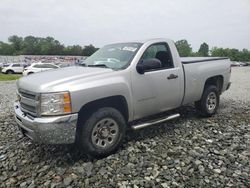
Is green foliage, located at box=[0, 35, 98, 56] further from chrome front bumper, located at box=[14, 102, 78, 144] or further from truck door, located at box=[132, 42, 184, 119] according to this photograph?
chrome front bumper, located at box=[14, 102, 78, 144]

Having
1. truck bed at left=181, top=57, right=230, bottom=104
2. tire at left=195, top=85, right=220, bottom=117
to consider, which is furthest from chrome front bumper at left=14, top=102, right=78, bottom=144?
tire at left=195, top=85, right=220, bottom=117

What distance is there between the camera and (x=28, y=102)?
366 cm

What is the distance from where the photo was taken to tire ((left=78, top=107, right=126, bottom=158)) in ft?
12.1

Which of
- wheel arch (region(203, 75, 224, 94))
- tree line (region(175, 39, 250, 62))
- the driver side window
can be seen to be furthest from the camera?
tree line (region(175, 39, 250, 62))

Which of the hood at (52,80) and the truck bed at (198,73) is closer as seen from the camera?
the hood at (52,80)

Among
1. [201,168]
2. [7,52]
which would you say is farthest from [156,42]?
[7,52]

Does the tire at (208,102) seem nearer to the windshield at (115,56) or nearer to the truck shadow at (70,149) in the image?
the truck shadow at (70,149)

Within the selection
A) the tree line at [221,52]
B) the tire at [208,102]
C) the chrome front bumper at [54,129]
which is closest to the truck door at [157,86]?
the tire at [208,102]

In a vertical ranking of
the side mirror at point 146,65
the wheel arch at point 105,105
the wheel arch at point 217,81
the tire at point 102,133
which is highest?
the side mirror at point 146,65

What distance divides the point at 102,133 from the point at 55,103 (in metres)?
0.92

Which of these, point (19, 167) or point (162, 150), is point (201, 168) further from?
point (19, 167)

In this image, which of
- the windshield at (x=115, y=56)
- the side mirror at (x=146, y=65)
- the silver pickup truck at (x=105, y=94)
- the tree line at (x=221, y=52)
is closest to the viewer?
the silver pickup truck at (x=105, y=94)

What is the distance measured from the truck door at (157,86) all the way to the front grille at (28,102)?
5.23ft

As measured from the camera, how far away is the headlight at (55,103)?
3373 millimetres
